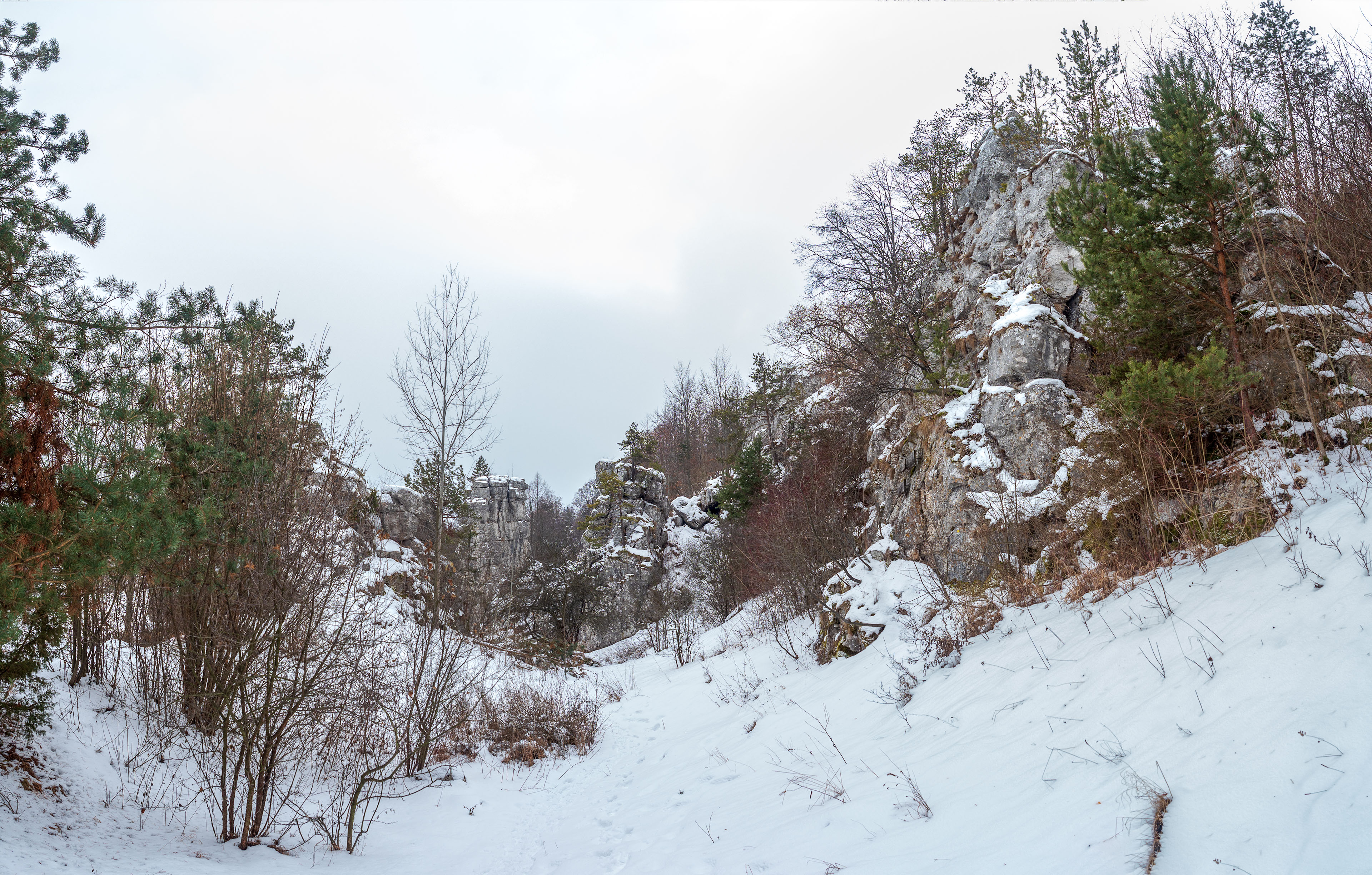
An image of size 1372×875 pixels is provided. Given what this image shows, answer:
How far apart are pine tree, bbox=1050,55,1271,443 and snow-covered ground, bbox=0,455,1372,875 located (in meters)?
2.67

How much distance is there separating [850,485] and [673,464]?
2902 cm

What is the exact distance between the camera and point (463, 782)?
767cm

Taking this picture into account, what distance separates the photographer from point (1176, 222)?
741cm

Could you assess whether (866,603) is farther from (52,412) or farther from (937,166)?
(937,166)

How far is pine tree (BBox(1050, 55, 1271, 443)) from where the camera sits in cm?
702

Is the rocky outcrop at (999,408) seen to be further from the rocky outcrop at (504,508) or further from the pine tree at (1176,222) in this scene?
the rocky outcrop at (504,508)

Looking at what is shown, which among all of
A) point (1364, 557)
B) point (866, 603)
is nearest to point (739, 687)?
point (866, 603)

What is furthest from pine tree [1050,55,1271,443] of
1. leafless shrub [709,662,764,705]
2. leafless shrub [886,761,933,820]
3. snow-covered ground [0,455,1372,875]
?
leafless shrub [709,662,764,705]

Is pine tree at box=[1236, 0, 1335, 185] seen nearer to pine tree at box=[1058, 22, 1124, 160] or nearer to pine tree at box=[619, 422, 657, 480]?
pine tree at box=[1058, 22, 1124, 160]

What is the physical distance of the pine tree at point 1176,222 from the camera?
7.02 metres

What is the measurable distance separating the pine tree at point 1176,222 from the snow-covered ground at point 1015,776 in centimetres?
267

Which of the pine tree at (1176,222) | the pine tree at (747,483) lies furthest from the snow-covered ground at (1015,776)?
the pine tree at (747,483)

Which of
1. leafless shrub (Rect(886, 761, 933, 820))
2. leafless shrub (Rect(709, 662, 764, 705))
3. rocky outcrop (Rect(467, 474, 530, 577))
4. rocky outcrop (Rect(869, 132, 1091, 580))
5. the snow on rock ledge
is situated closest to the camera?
leafless shrub (Rect(886, 761, 933, 820))

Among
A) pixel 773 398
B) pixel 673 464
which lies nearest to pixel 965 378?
pixel 773 398
